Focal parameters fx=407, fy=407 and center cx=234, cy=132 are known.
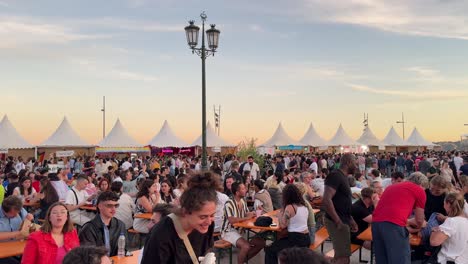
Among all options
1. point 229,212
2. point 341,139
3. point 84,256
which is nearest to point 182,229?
point 84,256

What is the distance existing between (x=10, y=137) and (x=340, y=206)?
99.6 ft

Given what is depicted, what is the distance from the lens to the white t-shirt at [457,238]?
15.3ft

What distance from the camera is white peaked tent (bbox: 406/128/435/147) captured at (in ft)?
142

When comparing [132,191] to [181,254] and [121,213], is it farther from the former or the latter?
[181,254]

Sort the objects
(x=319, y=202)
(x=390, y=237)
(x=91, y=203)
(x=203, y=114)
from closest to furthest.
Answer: (x=390, y=237), (x=91, y=203), (x=319, y=202), (x=203, y=114)

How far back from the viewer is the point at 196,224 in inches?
91.8

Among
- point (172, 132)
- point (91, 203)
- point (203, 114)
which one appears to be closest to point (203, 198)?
point (91, 203)

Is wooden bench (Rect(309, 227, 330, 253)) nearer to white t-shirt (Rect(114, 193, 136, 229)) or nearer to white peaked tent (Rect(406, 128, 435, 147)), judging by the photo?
white t-shirt (Rect(114, 193, 136, 229))

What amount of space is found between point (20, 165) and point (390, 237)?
1747cm

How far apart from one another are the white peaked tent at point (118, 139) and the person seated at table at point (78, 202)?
23.1 m

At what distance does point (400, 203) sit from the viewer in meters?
4.77

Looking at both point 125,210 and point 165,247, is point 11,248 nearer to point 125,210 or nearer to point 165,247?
point 125,210

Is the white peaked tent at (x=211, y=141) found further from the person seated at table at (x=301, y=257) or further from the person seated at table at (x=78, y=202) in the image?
the person seated at table at (x=301, y=257)

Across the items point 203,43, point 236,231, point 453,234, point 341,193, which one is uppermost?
point 203,43
